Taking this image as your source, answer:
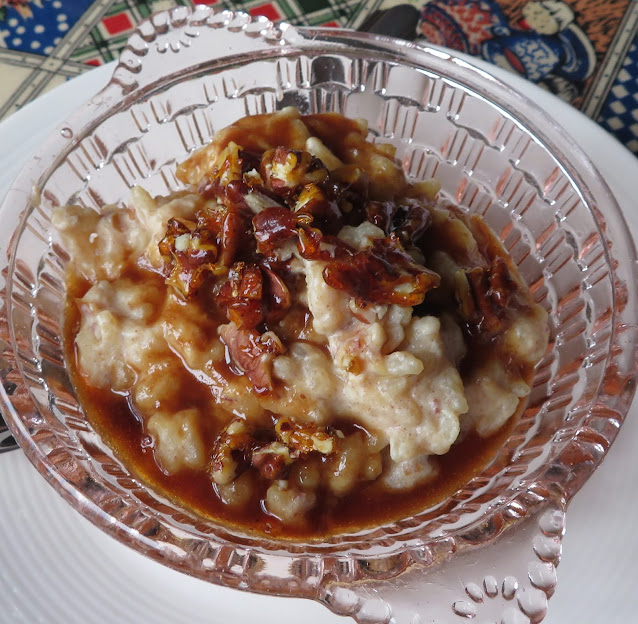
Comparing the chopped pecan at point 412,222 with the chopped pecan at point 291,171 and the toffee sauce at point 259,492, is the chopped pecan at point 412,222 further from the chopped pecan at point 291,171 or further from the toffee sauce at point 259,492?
the toffee sauce at point 259,492

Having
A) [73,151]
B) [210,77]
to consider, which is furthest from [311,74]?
[73,151]

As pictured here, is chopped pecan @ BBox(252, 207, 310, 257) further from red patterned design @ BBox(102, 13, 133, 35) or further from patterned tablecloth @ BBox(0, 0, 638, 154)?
red patterned design @ BBox(102, 13, 133, 35)

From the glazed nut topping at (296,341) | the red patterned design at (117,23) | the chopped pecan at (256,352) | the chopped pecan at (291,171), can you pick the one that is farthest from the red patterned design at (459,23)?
the chopped pecan at (256,352)

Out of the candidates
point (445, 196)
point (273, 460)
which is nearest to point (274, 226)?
point (273, 460)

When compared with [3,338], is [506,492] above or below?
below

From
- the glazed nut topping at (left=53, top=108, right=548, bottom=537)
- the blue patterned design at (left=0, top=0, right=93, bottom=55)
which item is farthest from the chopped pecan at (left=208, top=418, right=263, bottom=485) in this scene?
the blue patterned design at (left=0, top=0, right=93, bottom=55)

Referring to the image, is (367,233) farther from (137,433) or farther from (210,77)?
(210,77)
